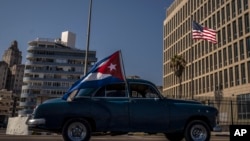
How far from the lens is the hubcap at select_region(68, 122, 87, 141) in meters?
8.33

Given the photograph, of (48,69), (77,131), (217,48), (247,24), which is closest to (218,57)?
(217,48)

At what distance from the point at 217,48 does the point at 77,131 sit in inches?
2051

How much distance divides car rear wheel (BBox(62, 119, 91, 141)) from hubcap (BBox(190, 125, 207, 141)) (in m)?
2.84

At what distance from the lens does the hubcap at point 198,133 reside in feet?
29.5

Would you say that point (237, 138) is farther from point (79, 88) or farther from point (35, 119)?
point (35, 119)

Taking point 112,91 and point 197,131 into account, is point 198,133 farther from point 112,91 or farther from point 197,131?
point 112,91

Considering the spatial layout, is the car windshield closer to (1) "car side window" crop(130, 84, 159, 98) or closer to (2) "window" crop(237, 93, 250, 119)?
(1) "car side window" crop(130, 84, 159, 98)

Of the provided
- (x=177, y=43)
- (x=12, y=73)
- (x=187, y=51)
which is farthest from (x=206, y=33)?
(x=12, y=73)

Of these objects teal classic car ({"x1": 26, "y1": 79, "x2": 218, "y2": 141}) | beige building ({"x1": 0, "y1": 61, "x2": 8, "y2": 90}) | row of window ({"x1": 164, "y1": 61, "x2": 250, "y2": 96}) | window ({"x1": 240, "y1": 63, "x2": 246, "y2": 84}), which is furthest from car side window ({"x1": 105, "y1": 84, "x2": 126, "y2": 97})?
beige building ({"x1": 0, "y1": 61, "x2": 8, "y2": 90})

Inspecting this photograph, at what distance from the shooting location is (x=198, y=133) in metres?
9.06

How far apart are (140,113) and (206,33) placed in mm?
26507

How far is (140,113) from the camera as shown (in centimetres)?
866

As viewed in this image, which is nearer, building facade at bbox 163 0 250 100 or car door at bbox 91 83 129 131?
car door at bbox 91 83 129 131

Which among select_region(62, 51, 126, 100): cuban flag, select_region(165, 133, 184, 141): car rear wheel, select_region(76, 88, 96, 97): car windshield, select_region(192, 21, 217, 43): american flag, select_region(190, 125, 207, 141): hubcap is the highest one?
select_region(192, 21, 217, 43): american flag
